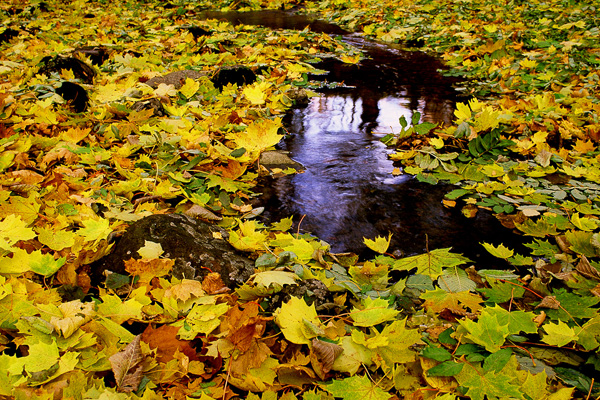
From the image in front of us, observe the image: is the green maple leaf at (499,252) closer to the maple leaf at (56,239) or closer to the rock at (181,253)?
the rock at (181,253)

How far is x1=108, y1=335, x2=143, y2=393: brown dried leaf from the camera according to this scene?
3.51 feet

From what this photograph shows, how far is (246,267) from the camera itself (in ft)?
5.13

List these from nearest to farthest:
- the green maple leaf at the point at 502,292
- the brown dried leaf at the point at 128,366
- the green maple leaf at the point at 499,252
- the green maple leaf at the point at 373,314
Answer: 1. the brown dried leaf at the point at 128,366
2. the green maple leaf at the point at 373,314
3. the green maple leaf at the point at 502,292
4. the green maple leaf at the point at 499,252

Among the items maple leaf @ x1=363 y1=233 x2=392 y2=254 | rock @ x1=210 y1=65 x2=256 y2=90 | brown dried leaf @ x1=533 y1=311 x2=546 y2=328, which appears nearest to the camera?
brown dried leaf @ x1=533 y1=311 x2=546 y2=328

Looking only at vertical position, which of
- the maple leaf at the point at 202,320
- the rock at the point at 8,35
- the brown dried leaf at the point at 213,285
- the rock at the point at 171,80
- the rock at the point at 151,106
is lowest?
the maple leaf at the point at 202,320

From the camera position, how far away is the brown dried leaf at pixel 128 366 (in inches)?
42.1

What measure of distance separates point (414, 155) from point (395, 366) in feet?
6.20

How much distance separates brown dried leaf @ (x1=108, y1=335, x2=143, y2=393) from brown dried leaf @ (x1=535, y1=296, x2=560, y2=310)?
4.51ft

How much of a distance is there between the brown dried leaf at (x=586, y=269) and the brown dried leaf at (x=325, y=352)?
110 cm

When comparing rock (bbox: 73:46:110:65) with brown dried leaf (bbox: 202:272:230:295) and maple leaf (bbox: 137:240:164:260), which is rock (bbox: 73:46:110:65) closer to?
maple leaf (bbox: 137:240:164:260)

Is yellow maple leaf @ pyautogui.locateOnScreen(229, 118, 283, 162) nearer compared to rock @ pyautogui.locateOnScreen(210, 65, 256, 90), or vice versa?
yellow maple leaf @ pyautogui.locateOnScreen(229, 118, 283, 162)

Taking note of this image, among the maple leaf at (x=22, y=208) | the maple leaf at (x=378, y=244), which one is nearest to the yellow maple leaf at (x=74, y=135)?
the maple leaf at (x=22, y=208)

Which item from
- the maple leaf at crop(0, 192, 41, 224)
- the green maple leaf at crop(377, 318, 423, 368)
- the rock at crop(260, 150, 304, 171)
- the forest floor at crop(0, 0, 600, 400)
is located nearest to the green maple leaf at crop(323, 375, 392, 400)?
the forest floor at crop(0, 0, 600, 400)

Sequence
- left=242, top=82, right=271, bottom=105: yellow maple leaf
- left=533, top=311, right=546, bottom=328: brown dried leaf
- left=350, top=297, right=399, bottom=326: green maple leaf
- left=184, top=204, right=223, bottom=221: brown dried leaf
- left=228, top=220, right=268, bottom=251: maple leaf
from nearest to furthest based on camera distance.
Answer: left=350, top=297, right=399, bottom=326: green maple leaf → left=533, top=311, right=546, bottom=328: brown dried leaf → left=228, top=220, right=268, bottom=251: maple leaf → left=184, top=204, right=223, bottom=221: brown dried leaf → left=242, top=82, right=271, bottom=105: yellow maple leaf
